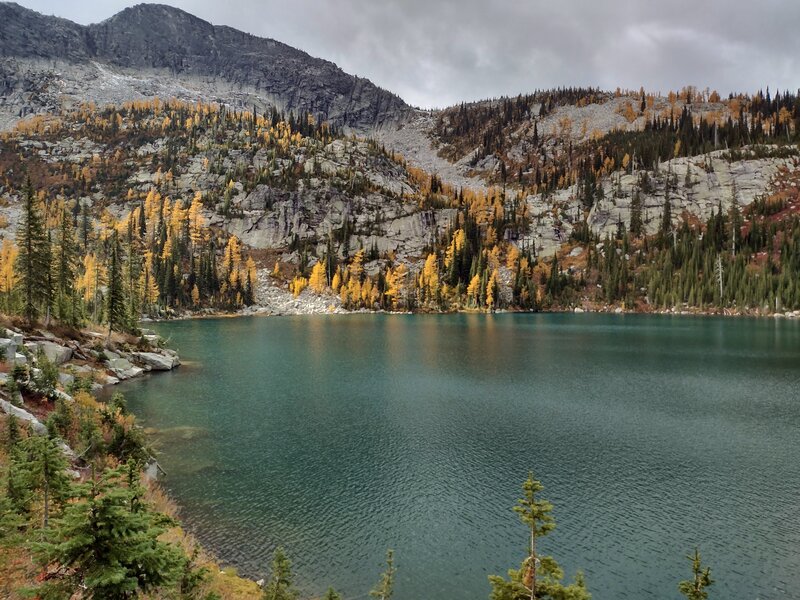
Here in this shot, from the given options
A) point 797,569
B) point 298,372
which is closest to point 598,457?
point 797,569

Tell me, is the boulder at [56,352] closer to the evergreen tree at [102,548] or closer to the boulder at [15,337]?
the boulder at [15,337]

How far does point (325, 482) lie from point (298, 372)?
36346mm

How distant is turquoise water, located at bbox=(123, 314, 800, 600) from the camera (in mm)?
20922

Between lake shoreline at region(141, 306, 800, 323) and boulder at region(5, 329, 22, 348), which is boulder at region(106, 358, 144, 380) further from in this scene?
lake shoreline at region(141, 306, 800, 323)

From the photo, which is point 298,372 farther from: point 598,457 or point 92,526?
point 92,526

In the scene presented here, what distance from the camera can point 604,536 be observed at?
903 inches

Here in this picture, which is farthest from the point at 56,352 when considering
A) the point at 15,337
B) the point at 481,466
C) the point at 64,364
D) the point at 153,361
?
the point at 481,466

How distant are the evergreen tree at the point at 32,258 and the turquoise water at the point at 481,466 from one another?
1578 cm

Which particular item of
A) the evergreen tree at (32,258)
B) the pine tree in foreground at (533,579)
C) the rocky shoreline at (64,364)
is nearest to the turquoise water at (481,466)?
the rocky shoreline at (64,364)

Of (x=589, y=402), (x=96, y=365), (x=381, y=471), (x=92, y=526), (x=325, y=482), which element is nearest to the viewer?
(x=92, y=526)

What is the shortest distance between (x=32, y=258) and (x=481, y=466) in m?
56.9

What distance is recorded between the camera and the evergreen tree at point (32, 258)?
54375 mm

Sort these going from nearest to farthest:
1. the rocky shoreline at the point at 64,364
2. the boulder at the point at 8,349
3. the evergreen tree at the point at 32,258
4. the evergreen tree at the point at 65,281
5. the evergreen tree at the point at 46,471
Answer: the evergreen tree at the point at 46,471, the rocky shoreline at the point at 64,364, the boulder at the point at 8,349, the evergreen tree at the point at 32,258, the evergreen tree at the point at 65,281

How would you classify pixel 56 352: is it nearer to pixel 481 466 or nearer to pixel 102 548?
pixel 481 466
